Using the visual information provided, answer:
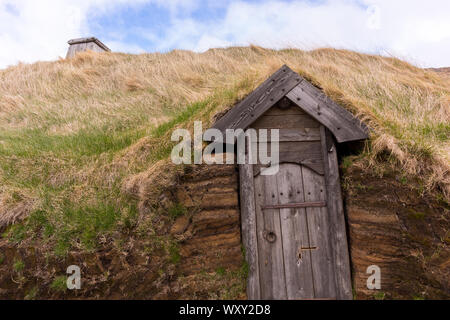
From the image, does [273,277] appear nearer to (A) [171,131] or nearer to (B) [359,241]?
(B) [359,241]

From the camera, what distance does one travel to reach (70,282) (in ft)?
16.3

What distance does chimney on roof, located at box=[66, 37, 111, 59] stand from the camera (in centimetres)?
1916

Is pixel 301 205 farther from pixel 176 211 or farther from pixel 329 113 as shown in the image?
pixel 176 211

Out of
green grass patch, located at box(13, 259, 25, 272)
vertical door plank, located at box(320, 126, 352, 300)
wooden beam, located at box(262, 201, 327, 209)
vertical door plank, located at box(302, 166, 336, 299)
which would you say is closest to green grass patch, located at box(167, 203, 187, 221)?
wooden beam, located at box(262, 201, 327, 209)

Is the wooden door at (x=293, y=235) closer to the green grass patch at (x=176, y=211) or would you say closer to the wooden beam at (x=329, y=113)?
the wooden beam at (x=329, y=113)

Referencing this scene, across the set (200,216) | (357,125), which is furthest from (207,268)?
(357,125)

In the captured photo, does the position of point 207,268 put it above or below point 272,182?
below

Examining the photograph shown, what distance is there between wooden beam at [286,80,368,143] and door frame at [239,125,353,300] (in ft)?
0.60

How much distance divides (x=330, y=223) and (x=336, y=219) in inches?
4.5

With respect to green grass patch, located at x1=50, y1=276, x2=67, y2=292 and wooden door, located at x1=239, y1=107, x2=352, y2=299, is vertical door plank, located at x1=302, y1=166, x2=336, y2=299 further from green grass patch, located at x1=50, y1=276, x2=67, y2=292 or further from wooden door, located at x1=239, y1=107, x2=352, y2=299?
green grass patch, located at x1=50, y1=276, x2=67, y2=292

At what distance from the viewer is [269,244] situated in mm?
5145
